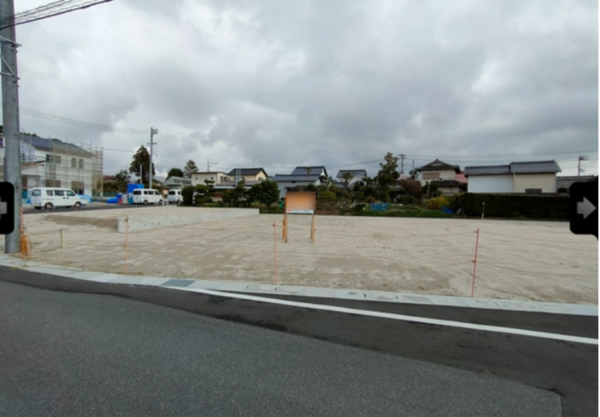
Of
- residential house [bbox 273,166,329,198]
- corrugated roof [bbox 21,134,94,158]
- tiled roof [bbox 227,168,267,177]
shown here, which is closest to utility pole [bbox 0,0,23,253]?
corrugated roof [bbox 21,134,94,158]

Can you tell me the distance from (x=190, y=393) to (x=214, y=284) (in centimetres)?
312

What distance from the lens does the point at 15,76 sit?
7.97 m

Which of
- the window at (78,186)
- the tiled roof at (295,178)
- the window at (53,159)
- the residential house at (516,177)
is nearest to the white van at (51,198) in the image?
the window at (53,159)

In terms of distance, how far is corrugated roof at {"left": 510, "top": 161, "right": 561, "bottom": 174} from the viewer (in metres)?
27.8

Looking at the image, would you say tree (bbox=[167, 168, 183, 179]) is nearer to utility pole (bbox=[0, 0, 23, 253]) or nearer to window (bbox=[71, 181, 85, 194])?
window (bbox=[71, 181, 85, 194])

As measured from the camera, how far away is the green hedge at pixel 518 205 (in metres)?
21.6

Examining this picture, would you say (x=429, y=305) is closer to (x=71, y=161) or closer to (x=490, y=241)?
(x=490, y=241)

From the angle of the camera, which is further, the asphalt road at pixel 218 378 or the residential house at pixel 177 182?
the residential house at pixel 177 182

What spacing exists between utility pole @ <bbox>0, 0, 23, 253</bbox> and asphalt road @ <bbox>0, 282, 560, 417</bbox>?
6.22 metres

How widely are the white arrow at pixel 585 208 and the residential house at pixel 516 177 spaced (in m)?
34.1

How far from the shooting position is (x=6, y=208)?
1743mm

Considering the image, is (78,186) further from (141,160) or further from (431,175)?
(431,175)

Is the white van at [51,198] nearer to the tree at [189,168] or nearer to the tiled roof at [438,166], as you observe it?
the tree at [189,168]

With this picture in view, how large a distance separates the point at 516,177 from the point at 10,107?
3747 cm
